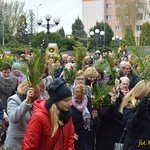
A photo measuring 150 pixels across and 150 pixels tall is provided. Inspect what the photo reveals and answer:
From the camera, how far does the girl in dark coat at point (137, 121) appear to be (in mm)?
4355

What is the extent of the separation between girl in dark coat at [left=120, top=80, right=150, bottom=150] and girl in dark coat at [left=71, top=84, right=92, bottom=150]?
Answer: 56.3 inches

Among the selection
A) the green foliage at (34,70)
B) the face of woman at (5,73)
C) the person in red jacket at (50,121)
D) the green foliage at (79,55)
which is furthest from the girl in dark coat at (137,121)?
the green foliage at (79,55)

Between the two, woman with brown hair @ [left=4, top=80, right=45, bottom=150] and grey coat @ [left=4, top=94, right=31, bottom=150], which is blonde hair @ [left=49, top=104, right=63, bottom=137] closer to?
woman with brown hair @ [left=4, top=80, right=45, bottom=150]

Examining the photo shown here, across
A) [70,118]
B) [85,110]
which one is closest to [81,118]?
[85,110]

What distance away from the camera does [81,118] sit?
19.8ft

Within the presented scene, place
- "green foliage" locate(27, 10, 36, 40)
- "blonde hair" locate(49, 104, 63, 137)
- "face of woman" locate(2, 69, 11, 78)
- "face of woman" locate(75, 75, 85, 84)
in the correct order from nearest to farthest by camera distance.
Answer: "blonde hair" locate(49, 104, 63, 137) < "face of woman" locate(75, 75, 85, 84) < "face of woman" locate(2, 69, 11, 78) < "green foliage" locate(27, 10, 36, 40)

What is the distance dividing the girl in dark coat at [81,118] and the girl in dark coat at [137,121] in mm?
1431

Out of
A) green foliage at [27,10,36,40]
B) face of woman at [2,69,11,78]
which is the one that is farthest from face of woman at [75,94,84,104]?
green foliage at [27,10,36,40]

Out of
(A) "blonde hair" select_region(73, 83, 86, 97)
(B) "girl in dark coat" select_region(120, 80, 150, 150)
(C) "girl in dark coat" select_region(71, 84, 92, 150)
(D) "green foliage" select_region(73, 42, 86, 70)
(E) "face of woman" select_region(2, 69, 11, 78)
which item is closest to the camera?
(B) "girl in dark coat" select_region(120, 80, 150, 150)

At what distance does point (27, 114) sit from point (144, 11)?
221 ft

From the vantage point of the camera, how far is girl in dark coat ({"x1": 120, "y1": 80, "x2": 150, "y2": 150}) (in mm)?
4355

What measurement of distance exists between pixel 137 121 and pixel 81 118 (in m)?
1.83

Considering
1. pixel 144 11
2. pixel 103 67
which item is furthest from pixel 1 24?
pixel 103 67

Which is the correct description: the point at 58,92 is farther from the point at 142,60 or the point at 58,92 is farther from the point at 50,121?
the point at 142,60
